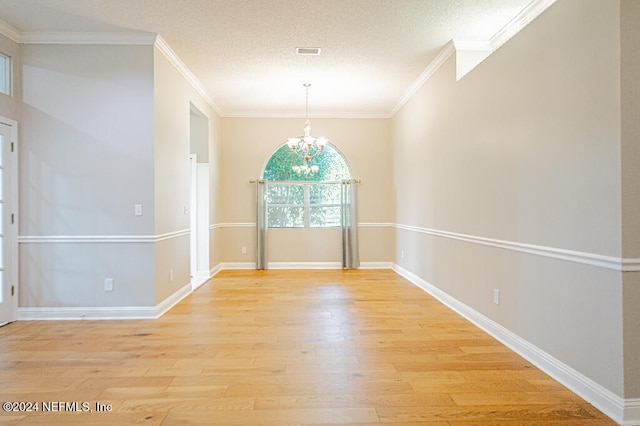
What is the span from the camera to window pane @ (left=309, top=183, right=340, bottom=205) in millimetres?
7488

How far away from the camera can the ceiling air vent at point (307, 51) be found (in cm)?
424

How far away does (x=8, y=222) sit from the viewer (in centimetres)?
378

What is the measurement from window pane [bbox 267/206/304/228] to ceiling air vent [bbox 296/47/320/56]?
355 centimetres

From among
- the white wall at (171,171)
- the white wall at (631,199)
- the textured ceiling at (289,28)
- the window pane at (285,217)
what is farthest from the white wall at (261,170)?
the white wall at (631,199)

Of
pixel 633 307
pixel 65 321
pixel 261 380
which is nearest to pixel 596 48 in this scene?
pixel 633 307

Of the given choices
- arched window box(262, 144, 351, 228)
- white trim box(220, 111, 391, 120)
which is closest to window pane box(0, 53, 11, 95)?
white trim box(220, 111, 391, 120)

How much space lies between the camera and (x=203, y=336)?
3.42 m

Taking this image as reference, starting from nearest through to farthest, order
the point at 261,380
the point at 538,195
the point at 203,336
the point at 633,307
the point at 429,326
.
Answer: the point at 633,307 < the point at 261,380 < the point at 538,195 < the point at 203,336 < the point at 429,326

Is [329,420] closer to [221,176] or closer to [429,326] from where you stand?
[429,326]

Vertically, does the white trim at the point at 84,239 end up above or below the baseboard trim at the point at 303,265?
above

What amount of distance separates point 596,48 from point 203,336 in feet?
11.6

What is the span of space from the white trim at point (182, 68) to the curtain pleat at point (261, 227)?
1.73 meters

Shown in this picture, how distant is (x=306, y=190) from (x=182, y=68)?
3.37 m

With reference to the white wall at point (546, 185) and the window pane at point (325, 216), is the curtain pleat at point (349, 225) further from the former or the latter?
the white wall at point (546, 185)
